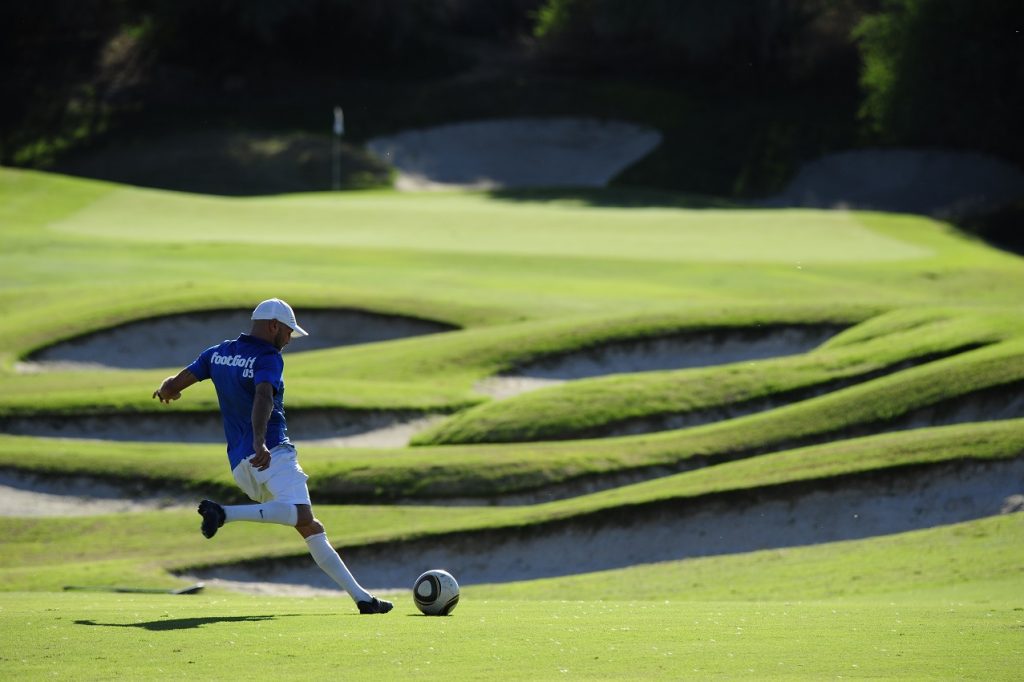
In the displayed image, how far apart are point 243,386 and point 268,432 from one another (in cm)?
41

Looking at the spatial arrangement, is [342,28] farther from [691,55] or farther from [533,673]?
[533,673]

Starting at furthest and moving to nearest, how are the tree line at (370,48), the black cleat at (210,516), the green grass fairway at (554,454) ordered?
the tree line at (370,48) < the black cleat at (210,516) < the green grass fairway at (554,454)

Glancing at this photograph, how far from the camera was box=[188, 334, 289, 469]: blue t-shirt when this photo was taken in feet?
38.1

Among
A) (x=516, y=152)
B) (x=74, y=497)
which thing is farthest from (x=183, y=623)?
(x=516, y=152)

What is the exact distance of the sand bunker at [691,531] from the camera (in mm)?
19406

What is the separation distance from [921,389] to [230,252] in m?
20.9

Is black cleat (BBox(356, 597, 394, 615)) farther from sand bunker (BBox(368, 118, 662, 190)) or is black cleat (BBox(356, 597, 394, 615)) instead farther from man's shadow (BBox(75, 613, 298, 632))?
sand bunker (BBox(368, 118, 662, 190))

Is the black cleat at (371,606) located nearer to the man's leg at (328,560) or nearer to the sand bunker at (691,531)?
the man's leg at (328,560)

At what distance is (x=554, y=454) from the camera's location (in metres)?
22.8

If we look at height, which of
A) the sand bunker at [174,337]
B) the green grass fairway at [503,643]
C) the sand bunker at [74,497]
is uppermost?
the sand bunker at [174,337]

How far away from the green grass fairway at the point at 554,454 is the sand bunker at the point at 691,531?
55mm

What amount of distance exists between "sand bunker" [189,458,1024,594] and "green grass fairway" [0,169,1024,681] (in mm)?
55

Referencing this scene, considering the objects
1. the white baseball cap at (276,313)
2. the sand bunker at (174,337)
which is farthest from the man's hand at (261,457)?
the sand bunker at (174,337)

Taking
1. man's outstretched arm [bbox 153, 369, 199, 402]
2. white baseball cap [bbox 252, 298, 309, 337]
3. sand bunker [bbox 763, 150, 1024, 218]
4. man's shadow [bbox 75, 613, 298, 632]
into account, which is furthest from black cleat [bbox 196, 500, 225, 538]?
sand bunker [bbox 763, 150, 1024, 218]
